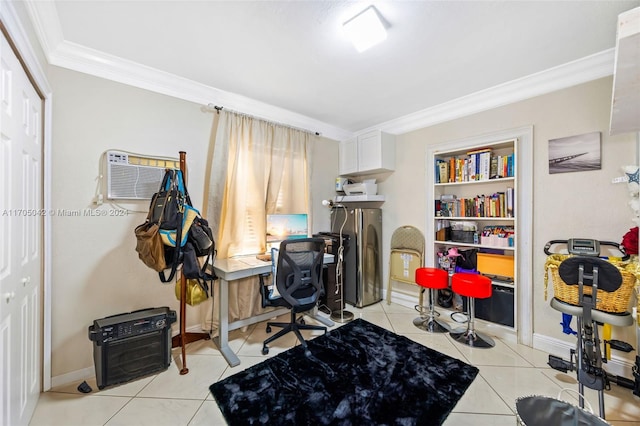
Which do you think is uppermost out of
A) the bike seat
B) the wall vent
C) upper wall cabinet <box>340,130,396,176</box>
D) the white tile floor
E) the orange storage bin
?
upper wall cabinet <box>340,130,396,176</box>

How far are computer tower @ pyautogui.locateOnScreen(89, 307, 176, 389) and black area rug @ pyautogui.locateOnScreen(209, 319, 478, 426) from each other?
56 centimetres

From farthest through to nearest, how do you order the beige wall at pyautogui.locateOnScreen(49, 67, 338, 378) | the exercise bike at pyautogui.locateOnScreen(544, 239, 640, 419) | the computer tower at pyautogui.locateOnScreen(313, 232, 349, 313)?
the computer tower at pyautogui.locateOnScreen(313, 232, 349, 313) < the beige wall at pyautogui.locateOnScreen(49, 67, 338, 378) < the exercise bike at pyautogui.locateOnScreen(544, 239, 640, 419)

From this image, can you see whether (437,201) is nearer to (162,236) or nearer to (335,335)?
(335,335)

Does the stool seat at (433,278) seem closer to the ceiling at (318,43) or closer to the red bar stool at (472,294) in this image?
the red bar stool at (472,294)

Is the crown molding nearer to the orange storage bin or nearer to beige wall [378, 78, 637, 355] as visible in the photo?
A: beige wall [378, 78, 637, 355]

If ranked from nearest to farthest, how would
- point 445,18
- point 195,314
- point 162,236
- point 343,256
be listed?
point 445,18 → point 162,236 → point 195,314 → point 343,256

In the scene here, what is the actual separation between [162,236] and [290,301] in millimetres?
1167

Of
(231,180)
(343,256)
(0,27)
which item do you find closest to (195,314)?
(231,180)

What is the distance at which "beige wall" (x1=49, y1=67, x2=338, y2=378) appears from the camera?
1.95 m

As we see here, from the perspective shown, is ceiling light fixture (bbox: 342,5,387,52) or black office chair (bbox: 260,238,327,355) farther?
black office chair (bbox: 260,238,327,355)

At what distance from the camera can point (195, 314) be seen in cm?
262

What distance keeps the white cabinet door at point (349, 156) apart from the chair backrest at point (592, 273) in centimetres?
256

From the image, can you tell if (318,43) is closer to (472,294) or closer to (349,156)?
(349,156)

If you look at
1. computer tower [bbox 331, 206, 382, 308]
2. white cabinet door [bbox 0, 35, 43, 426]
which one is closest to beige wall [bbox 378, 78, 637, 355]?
computer tower [bbox 331, 206, 382, 308]
